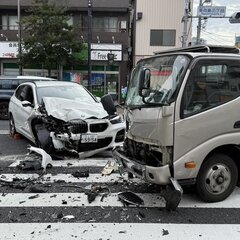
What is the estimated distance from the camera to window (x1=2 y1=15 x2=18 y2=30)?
3322cm

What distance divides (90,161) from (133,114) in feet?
9.12

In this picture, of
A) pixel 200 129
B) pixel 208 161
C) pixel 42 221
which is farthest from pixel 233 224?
pixel 42 221

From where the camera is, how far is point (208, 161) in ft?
17.4

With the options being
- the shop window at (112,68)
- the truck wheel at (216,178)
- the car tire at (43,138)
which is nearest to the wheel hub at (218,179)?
the truck wheel at (216,178)

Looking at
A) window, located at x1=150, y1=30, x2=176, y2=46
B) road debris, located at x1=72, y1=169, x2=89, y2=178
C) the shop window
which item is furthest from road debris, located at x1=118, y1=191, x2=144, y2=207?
window, located at x1=150, y1=30, x2=176, y2=46

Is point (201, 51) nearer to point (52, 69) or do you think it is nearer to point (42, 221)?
point (42, 221)

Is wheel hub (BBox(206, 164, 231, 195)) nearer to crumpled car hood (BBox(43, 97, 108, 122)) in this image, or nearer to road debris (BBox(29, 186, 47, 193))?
road debris (BBox(29, 186, 47, 193))

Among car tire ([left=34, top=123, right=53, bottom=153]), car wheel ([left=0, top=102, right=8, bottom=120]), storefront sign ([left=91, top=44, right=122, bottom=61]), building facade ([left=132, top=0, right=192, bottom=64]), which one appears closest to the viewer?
car tire ([left=34, top=123, right=53, bottom=153])

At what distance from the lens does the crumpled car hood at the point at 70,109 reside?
8.22 metres

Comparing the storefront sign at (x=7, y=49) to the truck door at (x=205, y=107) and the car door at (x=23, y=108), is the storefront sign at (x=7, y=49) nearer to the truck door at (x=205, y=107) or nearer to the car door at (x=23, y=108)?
the car door at (x=23, y=108)

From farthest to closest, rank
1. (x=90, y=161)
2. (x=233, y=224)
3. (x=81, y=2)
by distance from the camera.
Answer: (x=81, y=2) < (x=90, y=161) < (x=233, y=224)

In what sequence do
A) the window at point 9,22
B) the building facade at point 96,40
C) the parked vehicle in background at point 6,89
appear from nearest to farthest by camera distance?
the parked vehicle in background at point 6,89, the building facade at point 96,40, the window at point 9,22

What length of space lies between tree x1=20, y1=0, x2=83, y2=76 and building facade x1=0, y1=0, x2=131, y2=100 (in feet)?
8.95

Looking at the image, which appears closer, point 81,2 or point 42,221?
point 42,221
